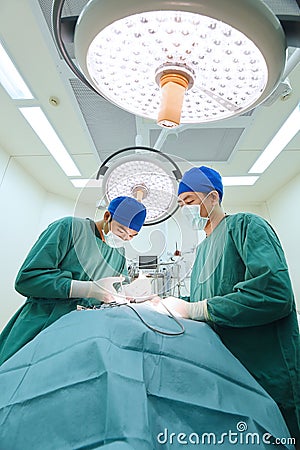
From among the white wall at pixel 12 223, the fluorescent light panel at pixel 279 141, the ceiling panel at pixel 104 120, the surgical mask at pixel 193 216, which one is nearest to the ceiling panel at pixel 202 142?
the ceiling panel at pixel 104 120

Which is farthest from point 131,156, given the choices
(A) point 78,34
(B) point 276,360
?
(B) point 276,360

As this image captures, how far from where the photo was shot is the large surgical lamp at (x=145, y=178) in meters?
0.69

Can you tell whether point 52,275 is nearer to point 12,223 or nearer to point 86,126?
Result: point 86,126

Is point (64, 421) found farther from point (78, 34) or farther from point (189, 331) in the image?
point (78, 34)

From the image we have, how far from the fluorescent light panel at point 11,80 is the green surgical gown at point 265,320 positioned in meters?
1.72

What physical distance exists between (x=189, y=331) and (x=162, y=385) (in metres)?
0.20

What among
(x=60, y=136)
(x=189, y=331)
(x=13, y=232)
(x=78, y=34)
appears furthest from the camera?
(x=13, y=232)

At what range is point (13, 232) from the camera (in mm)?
2389

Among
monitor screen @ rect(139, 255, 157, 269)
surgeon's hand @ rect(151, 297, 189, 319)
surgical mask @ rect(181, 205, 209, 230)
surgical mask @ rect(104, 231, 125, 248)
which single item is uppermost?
surgical mask @ rect(181, 205, 209, 230)

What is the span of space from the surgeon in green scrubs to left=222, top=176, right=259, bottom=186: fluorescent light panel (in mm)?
1826

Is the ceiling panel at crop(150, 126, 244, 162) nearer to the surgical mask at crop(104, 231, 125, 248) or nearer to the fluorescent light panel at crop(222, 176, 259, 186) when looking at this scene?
the fluorescent light panel at crop(222, 176, 259, 186)

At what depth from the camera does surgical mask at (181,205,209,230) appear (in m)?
0.95

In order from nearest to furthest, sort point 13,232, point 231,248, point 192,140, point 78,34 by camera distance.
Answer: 1. point 78,34
2. point 231,248
3. point 192,140
4. point 13,232

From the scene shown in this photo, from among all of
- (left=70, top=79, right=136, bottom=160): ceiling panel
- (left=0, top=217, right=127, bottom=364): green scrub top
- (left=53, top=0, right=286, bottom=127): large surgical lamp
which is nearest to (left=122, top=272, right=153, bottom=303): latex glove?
(left=0, top=217, right=127, bottom=364): green scrub top
